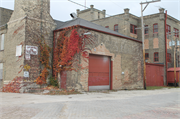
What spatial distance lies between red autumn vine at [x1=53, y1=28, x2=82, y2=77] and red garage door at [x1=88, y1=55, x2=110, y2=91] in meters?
1.89

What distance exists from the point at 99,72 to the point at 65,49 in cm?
389

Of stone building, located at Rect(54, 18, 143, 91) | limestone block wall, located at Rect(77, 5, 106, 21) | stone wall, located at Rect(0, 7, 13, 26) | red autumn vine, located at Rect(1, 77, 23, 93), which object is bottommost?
red autumn vine, located at Rect(1, 77, 23, 93)

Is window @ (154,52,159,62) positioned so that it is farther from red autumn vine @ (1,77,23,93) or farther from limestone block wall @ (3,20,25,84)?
red autumn vine @ (1,77,23,93)

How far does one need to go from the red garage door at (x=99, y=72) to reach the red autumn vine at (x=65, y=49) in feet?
6.21

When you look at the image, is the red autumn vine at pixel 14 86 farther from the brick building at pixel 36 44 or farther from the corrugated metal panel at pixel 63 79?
the corrugated metal panel at pixel 63 79

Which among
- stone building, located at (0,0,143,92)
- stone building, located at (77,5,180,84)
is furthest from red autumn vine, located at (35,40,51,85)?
stone building, located at (77,5,180,84)

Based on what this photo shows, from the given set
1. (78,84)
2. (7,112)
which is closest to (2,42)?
(78,84)

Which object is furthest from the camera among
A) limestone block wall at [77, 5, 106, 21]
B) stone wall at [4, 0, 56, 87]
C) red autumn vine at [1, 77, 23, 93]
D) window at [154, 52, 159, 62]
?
limestone block wall at [77, 5, 106, 21]

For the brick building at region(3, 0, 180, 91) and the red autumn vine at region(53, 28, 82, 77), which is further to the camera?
the brick building at region(3, 0, 180, 91)

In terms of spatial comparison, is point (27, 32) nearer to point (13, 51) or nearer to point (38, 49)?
point (38, 49)

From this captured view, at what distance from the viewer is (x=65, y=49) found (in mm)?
15609

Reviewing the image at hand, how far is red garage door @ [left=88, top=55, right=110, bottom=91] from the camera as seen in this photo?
16.2 metres

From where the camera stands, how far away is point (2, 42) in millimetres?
18312

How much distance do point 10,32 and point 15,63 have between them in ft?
10.9
